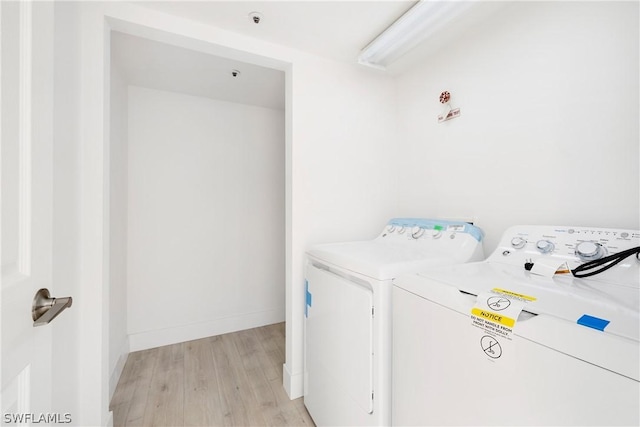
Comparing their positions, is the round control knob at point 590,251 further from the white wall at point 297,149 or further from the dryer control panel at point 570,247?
the white wall at point 297,149

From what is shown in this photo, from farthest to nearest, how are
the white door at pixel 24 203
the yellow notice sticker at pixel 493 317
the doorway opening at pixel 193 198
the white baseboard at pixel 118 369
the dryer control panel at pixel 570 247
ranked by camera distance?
the doorway opening at pixel 193 198
the white baseboard at pixel 118 369
the dryer control panel at pixel 570 247
the yellow notice sticker at pixel 493 317
the white door at pixel 24 203

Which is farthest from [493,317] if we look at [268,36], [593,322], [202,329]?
[202,329]

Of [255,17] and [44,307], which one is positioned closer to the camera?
[44,307]

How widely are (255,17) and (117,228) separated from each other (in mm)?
1703

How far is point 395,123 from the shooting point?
2.19 m

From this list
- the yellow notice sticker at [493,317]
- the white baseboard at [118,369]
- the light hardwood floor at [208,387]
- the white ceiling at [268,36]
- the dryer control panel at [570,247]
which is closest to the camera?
the yellow notice sticker at [493,317]

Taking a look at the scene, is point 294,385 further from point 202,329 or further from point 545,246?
point 545,246

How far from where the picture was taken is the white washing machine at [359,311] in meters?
1.09

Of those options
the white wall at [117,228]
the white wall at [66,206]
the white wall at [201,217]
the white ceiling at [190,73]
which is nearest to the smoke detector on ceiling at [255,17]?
the white ceiling at [190,73]

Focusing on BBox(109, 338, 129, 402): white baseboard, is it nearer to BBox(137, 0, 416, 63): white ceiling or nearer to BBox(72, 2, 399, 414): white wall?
BBox(72, 2, 399, 414): white wall

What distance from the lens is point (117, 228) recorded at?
1.97 meters

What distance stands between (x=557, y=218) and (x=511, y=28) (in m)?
1.02

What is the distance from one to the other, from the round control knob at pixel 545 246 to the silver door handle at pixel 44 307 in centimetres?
156

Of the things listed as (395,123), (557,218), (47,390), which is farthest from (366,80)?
(47,390)
